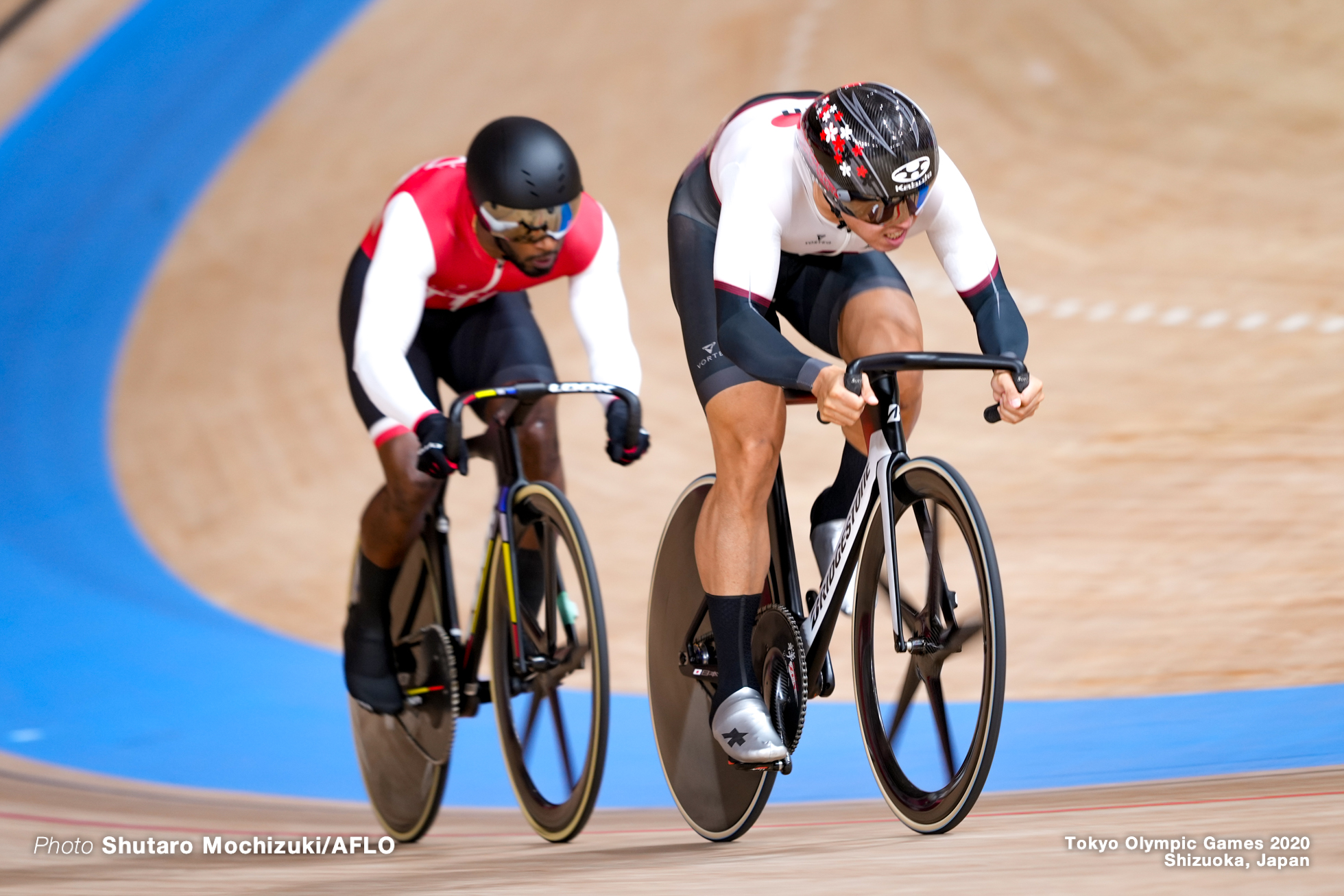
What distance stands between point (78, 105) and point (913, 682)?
367 inches

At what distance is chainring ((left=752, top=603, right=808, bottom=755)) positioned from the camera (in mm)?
2262

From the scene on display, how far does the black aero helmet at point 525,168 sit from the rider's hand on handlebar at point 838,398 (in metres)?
0.76

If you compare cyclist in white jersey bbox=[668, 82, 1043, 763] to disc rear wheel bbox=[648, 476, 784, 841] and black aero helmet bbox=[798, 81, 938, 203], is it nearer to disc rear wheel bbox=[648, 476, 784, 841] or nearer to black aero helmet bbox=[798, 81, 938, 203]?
black aero helmet bbox=[798, 81, 938, 203]

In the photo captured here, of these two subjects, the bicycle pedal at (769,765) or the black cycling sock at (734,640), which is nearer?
the bicycle pedal at (769,765)

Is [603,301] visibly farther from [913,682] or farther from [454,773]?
[454,773]

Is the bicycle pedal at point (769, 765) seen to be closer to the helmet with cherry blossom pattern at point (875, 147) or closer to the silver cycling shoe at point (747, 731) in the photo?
the silver cycling shoe at point (747, 731)

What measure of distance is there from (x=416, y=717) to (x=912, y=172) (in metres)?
1.52

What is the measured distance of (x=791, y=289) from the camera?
8.06 ft

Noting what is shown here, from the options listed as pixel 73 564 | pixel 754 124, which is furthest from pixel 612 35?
pixel 754 124

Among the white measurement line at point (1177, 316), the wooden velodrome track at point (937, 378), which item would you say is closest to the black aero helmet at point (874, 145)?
the wooden velodrome track at point (937, 378)

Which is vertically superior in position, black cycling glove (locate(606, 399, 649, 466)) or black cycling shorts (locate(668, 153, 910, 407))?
black cycling shorts (locate(668, 153, 910, 407))

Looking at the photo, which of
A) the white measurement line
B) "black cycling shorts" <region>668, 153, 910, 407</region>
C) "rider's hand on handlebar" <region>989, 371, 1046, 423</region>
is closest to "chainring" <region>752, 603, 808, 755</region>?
"black cycling shorts" <region>668, 153, 910, 407</region>

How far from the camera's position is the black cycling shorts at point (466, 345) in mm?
2826

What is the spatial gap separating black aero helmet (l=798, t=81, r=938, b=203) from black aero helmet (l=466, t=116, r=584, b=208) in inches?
23.8
